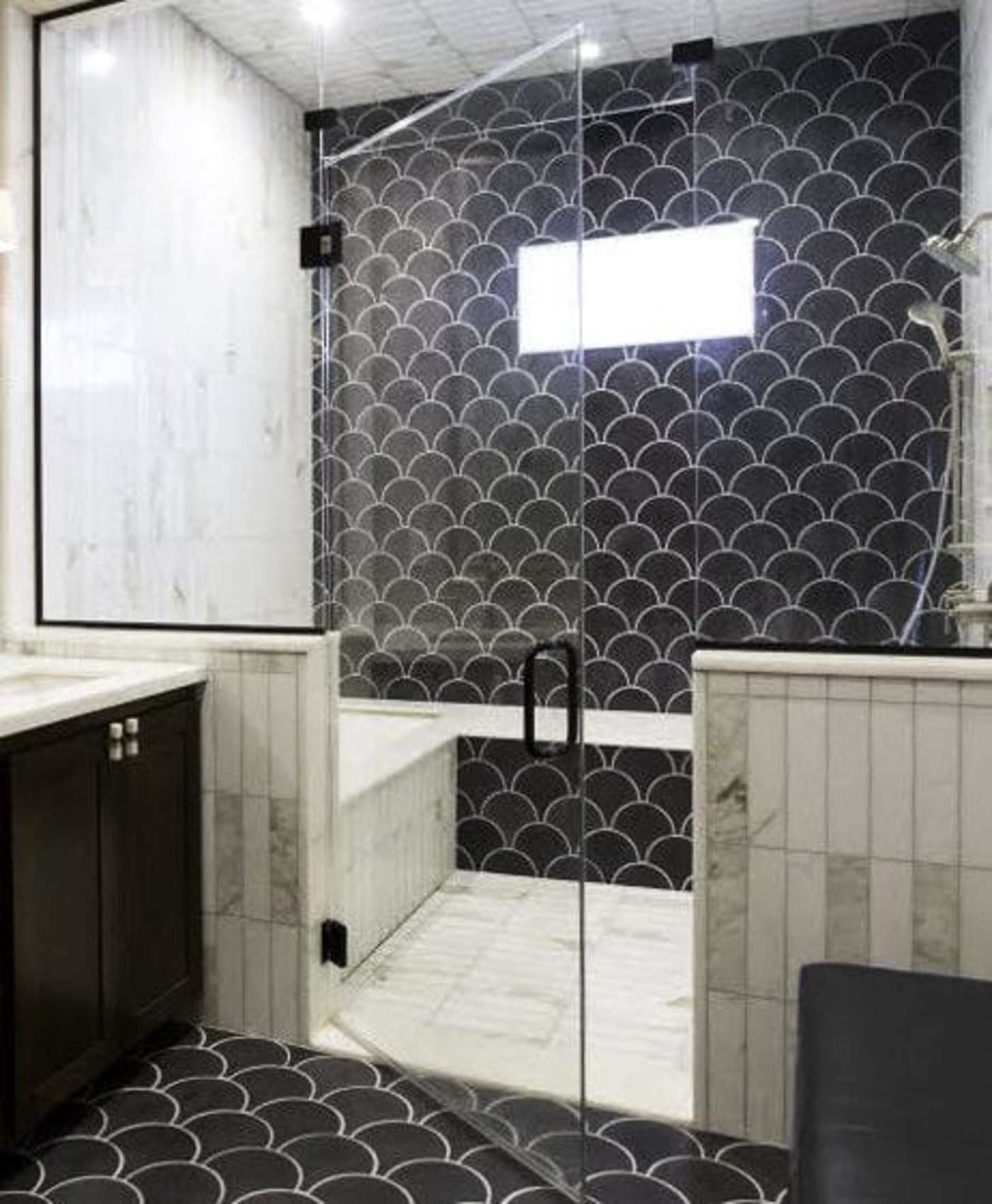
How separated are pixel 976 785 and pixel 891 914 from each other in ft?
0.96

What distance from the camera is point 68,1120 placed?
2.10 m

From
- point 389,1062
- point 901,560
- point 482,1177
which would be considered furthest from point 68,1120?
point 901,560

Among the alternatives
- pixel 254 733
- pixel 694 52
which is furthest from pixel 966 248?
pixel 254 733

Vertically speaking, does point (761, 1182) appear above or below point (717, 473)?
below

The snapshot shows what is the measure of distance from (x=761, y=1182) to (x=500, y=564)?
4.26ft

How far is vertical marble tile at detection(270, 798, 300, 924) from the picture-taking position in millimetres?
2441

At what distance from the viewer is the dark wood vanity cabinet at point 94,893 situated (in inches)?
73.8

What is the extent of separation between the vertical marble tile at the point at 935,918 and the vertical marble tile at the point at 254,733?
1464 mm

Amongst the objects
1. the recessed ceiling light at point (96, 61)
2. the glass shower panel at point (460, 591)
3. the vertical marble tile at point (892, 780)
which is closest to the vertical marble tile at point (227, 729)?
the glass shower panel at point (460, 591)

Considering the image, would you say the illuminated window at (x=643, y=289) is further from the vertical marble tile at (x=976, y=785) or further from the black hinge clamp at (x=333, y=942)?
the black hinge clamp at (x=333, y=942)

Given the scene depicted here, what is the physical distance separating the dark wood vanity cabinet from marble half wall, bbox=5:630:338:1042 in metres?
0.05

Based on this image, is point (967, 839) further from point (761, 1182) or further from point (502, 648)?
point (502, 648)

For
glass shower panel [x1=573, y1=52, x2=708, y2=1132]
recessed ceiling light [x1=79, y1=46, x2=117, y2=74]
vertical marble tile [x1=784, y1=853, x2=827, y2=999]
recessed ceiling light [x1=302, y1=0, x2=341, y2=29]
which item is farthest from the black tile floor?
recessed ceiling light [x1=302, y1=0, x2=341, y2=29]

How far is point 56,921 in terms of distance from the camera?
1.99m
